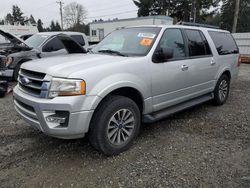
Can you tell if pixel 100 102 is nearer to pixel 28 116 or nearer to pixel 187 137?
pixel 28 116

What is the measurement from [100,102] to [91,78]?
0.35 m

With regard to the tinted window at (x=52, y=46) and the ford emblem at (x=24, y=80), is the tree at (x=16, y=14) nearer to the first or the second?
the tinted window at (x=52, y=46)

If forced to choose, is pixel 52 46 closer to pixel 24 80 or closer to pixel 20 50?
pixel 20 50

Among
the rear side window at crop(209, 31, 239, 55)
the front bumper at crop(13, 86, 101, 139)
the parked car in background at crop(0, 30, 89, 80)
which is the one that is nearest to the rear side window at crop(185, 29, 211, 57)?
the rear side window at crop(209, 31, 239, 55)

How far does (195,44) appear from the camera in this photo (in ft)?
14.6

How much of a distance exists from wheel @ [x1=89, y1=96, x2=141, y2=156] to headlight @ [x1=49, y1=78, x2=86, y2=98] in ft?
1.30

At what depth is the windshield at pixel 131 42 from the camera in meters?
3.61

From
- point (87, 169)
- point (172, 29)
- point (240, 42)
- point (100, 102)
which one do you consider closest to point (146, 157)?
point (87, 169)

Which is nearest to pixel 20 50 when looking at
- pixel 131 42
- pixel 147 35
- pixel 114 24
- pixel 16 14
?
pixel 131 42

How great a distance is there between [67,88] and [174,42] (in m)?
2.22

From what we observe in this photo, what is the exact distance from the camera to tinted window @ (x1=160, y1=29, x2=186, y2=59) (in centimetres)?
381

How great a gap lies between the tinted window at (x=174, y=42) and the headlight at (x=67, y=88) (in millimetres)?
1671

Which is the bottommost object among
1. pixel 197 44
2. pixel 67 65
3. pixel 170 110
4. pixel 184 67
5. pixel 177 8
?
pixel 170 110

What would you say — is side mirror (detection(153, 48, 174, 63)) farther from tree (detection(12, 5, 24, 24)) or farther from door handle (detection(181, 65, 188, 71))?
tree (detection(12, 5, 24, 24))
